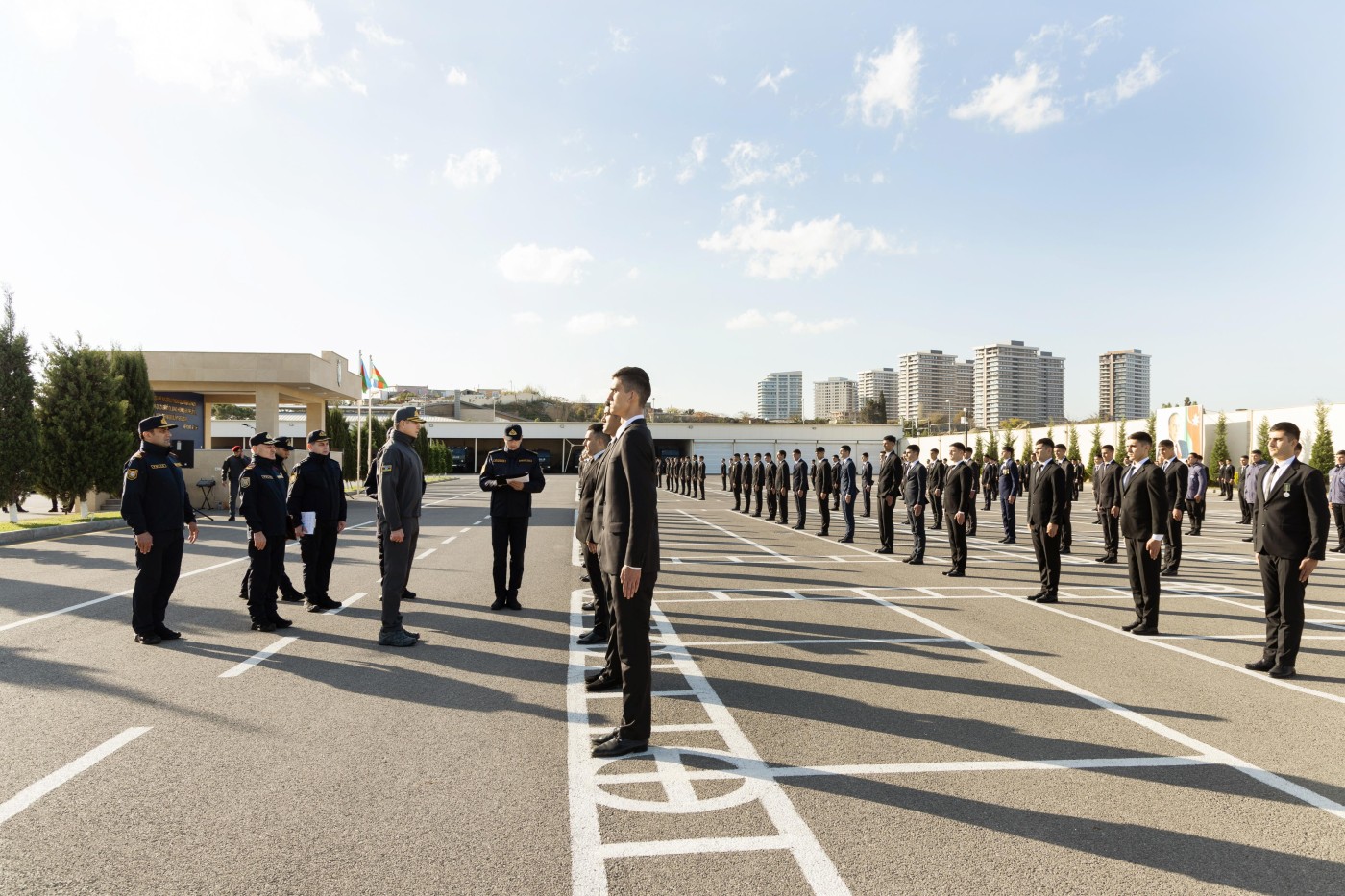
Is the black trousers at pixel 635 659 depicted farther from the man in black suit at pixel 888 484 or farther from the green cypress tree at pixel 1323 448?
the green cypress tree at pixel 1323 448

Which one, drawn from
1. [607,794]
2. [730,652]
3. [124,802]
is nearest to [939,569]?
[730,652]

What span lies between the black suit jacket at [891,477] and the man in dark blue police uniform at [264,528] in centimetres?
1038

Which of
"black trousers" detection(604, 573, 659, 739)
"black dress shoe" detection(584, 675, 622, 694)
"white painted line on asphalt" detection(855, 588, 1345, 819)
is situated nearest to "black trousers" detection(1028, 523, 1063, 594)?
"white painted line on asphalt" detection(855, 588, 1345, 819)

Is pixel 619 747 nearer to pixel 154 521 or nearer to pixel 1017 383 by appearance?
pixel 154 521

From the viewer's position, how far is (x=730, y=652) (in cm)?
691

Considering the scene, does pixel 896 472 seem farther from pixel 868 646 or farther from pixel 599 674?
pixel 599 674

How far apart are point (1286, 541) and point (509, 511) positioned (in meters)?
7.19

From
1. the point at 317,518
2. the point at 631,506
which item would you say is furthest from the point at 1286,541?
the point at 317,518

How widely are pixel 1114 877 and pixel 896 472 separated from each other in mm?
12672

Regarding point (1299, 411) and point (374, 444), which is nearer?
point (1299, 411)

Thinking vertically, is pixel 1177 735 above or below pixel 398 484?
below

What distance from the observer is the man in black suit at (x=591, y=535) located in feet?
24.2

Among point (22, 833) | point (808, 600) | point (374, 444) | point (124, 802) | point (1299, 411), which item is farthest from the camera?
point (374, 444)

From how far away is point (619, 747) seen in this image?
4.41m
